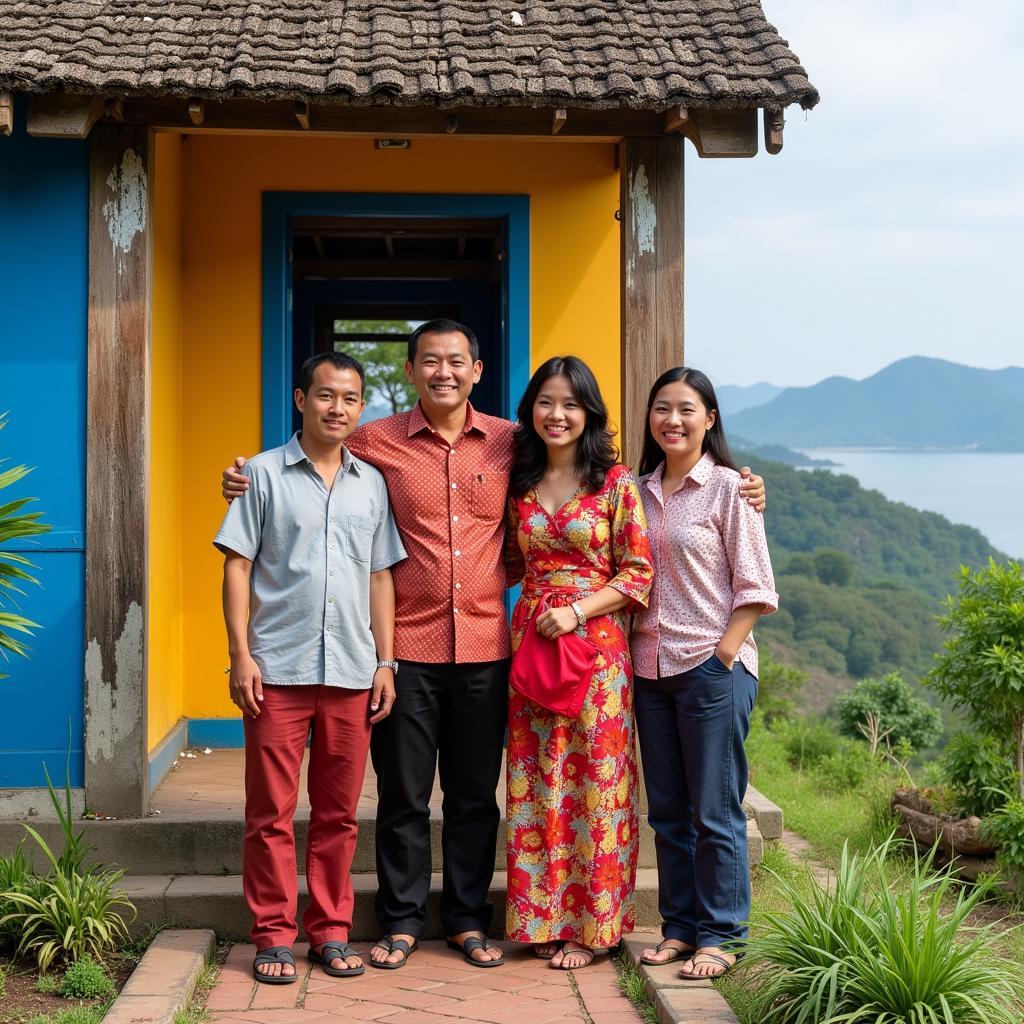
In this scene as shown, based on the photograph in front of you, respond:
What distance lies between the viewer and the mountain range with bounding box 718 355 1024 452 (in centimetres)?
10375

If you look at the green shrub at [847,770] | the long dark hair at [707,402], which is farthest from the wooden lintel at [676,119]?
the green shrub at [847,770]

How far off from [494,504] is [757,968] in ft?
5.65

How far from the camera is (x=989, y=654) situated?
19.0 ft

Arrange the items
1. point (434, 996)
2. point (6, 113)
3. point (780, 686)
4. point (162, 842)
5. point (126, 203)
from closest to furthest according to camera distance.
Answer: point (434, 996) < point (6, 113) < point (162, 842) < point (126, 203) < point (780, 686)

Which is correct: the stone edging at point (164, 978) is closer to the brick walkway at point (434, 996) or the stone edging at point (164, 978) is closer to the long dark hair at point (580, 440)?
the brick walkway at point (434, 996)

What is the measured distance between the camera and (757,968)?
4.09 metres

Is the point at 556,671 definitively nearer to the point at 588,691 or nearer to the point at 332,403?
the point at 588,691

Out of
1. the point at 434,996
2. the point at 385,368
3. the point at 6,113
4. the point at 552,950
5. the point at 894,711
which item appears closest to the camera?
the point at 434,996

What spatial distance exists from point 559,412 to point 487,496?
0.37m

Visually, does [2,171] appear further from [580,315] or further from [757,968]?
[757,968]

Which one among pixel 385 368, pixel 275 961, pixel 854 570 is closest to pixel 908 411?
pixel 854 570

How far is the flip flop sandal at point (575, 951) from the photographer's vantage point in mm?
4195

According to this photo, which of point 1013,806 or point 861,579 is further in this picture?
point 861,579

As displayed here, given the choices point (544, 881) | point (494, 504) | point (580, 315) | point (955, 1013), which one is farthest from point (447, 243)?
point (955, 1013)
